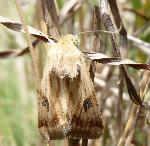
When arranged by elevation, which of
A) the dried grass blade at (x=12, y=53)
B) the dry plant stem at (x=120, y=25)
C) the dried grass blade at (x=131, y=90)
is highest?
the dry plant stem at (x=120, y=25)

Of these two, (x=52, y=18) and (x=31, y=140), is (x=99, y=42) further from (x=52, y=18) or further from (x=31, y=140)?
(x=31, y=140)

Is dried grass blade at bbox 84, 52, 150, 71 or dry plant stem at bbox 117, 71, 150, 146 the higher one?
dried grass blade at bbox 84, 52, 150, 71

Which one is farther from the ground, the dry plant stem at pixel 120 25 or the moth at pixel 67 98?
the dry plant stem at pixel 120 25

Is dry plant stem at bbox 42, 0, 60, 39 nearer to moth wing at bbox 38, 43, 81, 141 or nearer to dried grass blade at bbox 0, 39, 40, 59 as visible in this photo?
moth wing at bbox 38, 43, 81, 141

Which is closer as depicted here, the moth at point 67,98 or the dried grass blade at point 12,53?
the moth at point 67,98

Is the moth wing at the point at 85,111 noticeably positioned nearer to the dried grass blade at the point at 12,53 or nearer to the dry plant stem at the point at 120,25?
the dry plant stem at the point at 120,25

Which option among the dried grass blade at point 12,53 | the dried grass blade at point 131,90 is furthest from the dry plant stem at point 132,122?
the dried grass blade at point 12,53

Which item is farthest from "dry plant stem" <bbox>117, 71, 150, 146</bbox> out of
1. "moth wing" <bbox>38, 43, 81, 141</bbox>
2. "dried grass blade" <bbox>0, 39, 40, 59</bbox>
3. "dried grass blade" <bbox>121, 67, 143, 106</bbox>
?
"dried grass blade" <bbox>0, 39, 40, 59</bbox>

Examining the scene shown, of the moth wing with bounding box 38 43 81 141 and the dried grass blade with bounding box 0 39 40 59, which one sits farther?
the dried grass blade with bounding box 0 39 40 59

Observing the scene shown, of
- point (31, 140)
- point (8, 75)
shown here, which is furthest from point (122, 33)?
point (8, 75)
